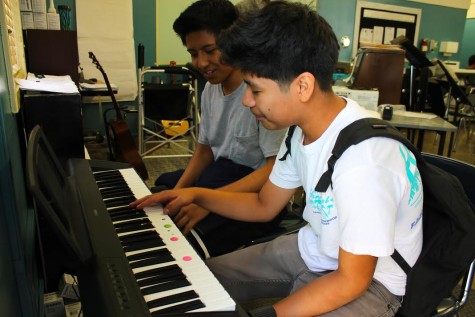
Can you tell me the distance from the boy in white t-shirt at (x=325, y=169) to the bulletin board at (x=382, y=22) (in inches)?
248

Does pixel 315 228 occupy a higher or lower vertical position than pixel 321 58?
lower

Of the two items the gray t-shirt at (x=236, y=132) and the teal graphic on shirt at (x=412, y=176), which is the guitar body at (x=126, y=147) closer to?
the gray t-shirt at (x=236, y=132)

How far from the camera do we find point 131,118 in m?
4.98

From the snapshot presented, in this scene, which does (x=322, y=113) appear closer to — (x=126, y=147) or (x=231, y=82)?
(x=231, y=82)

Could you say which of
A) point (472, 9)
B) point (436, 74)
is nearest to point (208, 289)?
point (436, 74)

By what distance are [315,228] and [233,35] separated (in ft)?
1.86

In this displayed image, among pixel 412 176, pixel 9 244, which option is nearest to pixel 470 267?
pixel 412 176

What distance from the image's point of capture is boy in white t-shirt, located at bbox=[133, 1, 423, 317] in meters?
0.81

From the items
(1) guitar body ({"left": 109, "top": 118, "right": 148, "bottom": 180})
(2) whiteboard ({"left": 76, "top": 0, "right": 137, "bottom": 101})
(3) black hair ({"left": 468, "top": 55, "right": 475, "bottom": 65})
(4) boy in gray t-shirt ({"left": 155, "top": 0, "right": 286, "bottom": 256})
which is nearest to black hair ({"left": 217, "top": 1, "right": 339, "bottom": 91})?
(4) boy in gray t-shirt ({"left": 155, "top": 0, "right": 286, "bottom": 256})

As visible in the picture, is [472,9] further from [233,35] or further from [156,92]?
[233,35]

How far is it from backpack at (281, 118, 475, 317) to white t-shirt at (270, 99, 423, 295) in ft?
0.07

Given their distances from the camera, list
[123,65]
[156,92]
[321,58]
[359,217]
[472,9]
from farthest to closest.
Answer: [472,9]
[123,65]
[156,92]
[321,58]
[359,217]

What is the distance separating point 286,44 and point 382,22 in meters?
6.87

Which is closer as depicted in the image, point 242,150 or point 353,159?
point 353,159
